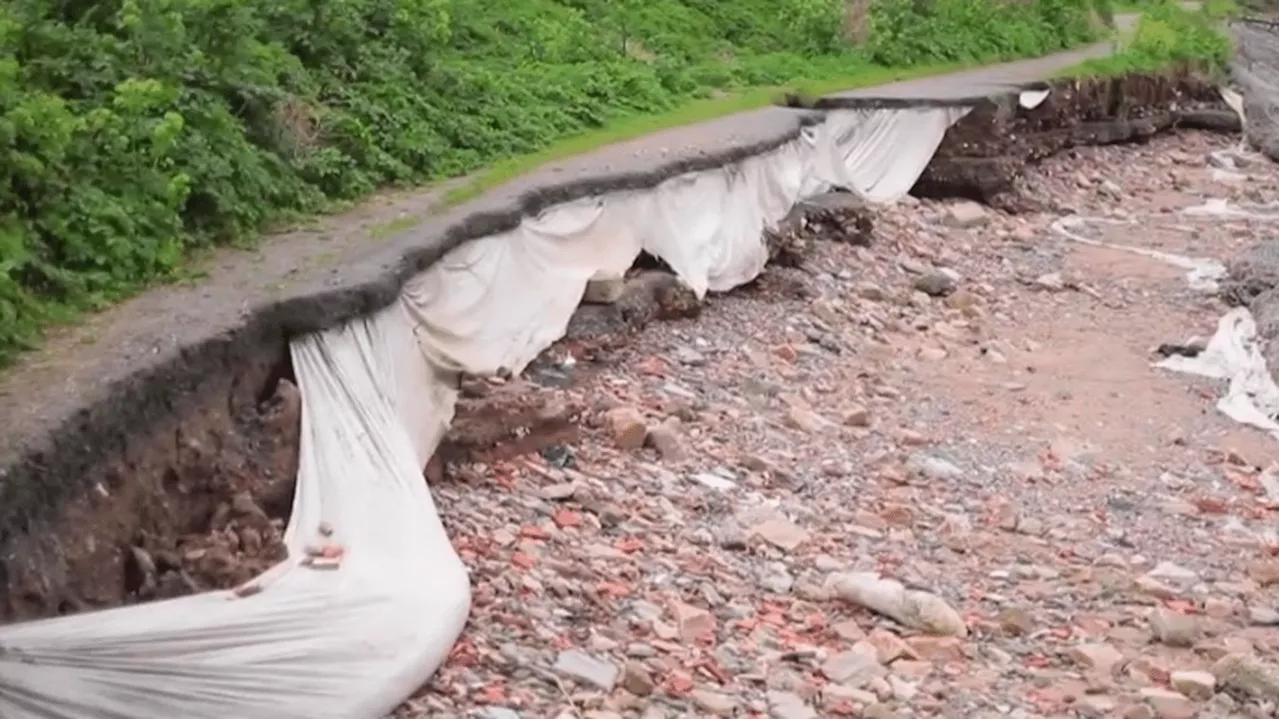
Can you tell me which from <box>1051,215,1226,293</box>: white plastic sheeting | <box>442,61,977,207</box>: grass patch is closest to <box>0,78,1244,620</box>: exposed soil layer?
<box>442,61,977,207</box>: grass patch

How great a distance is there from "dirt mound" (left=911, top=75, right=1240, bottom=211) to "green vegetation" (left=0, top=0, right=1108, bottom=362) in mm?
1289

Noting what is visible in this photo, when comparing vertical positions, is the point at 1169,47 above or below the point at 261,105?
below

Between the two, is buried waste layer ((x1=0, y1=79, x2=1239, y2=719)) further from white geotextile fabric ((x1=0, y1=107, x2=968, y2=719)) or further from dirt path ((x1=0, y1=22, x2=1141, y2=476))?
dirt path ((x1=0, y1=22, x2=1141, y2=476))

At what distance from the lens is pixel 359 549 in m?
4.95

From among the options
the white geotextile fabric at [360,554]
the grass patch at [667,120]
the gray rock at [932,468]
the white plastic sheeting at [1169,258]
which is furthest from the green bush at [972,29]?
the gray rock at [932,468]

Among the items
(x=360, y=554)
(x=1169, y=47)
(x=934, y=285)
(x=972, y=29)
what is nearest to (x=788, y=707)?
(x=360, y=554)

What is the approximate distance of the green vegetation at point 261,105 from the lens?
19.9 feet

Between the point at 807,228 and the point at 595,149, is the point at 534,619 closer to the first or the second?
the point at 595,149

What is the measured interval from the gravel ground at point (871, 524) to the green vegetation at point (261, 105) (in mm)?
1652

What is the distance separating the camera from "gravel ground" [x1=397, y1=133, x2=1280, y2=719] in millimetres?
5188

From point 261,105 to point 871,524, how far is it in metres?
3.68

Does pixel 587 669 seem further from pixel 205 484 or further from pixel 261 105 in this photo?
pixel 261 105

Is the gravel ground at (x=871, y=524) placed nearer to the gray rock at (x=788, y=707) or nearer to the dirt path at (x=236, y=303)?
the gray rock at (x=788, y=707)

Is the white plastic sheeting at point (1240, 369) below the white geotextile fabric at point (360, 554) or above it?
below
